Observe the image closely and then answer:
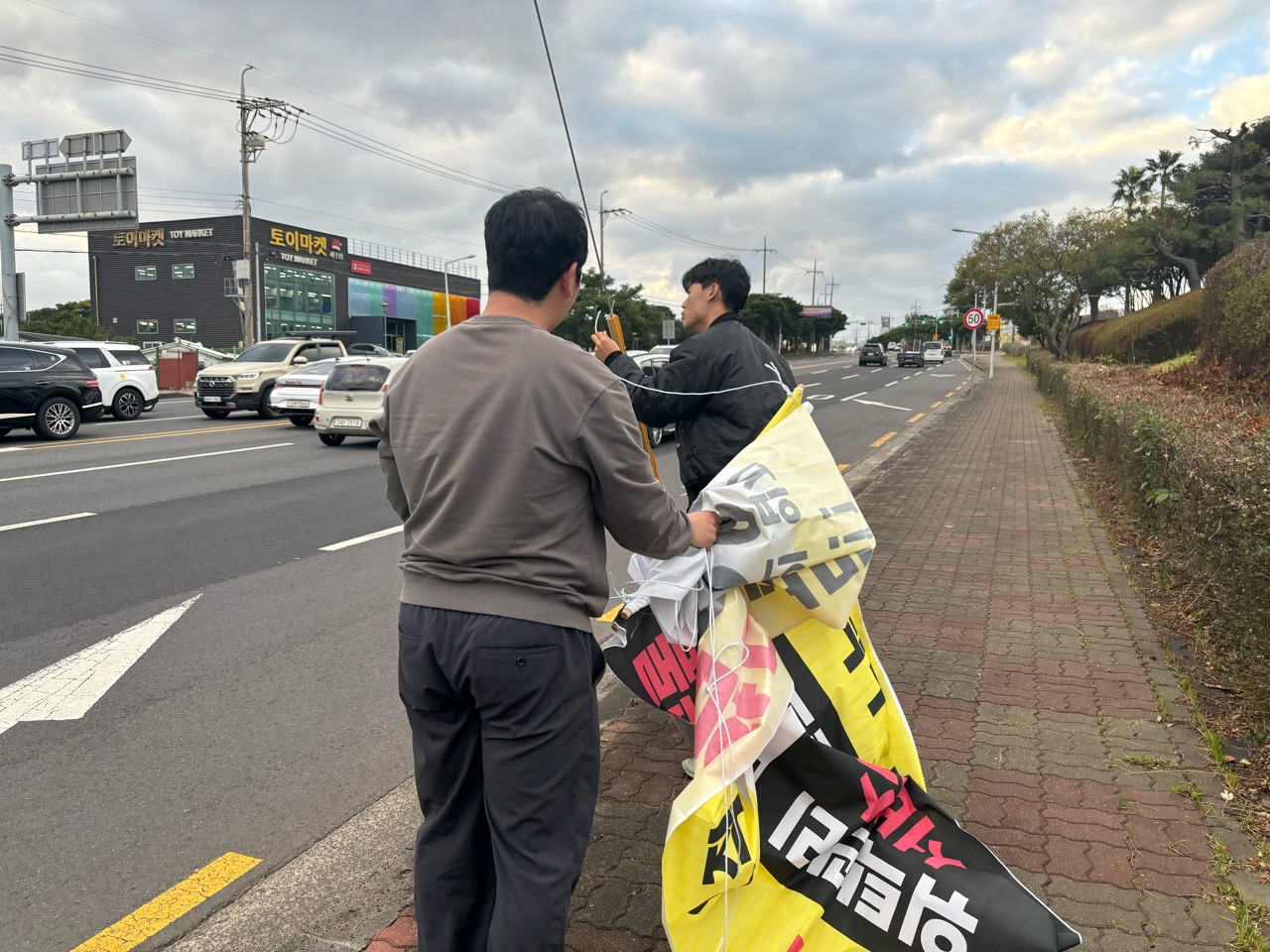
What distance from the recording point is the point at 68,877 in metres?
2.99

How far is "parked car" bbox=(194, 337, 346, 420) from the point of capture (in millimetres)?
20125

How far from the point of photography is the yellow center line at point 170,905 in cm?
265

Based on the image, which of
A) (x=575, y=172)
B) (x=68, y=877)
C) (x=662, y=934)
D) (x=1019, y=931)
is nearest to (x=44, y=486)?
(x=68, y=877)

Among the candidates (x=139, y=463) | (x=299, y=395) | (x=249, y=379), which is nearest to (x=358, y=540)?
(x=139, y=463)

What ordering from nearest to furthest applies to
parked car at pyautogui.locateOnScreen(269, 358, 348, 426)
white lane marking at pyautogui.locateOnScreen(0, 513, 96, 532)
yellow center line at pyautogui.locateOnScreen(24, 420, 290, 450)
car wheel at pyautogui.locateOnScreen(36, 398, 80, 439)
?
white lane marking at pyautogui.locateOnScreen(0, 513, 96, 532)
yellow center line at pyautogui.locateOnScreen(24, 420, 290, 450)
car wheel at pyautogui.locateOnScreen(36, 398, 80, 439)
parked car at pyautogui.locateOnScreen(269, 358, 348, 426)

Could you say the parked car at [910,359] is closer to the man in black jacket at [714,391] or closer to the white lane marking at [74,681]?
the white lane marking at [74,681]

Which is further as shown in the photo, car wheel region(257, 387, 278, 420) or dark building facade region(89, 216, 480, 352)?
dark building facade region(89, 216, 480, 352)

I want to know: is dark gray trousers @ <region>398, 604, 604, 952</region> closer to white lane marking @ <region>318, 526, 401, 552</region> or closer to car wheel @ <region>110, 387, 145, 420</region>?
white lane marking @ <region>318, 526, 401, 552</region>

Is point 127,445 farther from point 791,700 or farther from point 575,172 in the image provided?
point 791,700

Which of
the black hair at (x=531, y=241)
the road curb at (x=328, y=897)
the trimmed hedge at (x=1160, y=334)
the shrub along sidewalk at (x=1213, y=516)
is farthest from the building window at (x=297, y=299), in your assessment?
the black hair at (x=531, y=241)

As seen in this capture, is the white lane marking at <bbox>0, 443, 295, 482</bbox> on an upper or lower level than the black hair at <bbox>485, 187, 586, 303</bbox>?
lower

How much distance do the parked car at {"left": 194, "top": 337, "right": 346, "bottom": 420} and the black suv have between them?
367 centimetres

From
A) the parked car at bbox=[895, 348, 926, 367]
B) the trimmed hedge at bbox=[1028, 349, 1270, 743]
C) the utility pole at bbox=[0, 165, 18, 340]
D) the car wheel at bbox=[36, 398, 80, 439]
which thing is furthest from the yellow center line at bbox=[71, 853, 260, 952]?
the parked car at bbox=[895, 348, 926, 367]

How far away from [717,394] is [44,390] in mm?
15964
